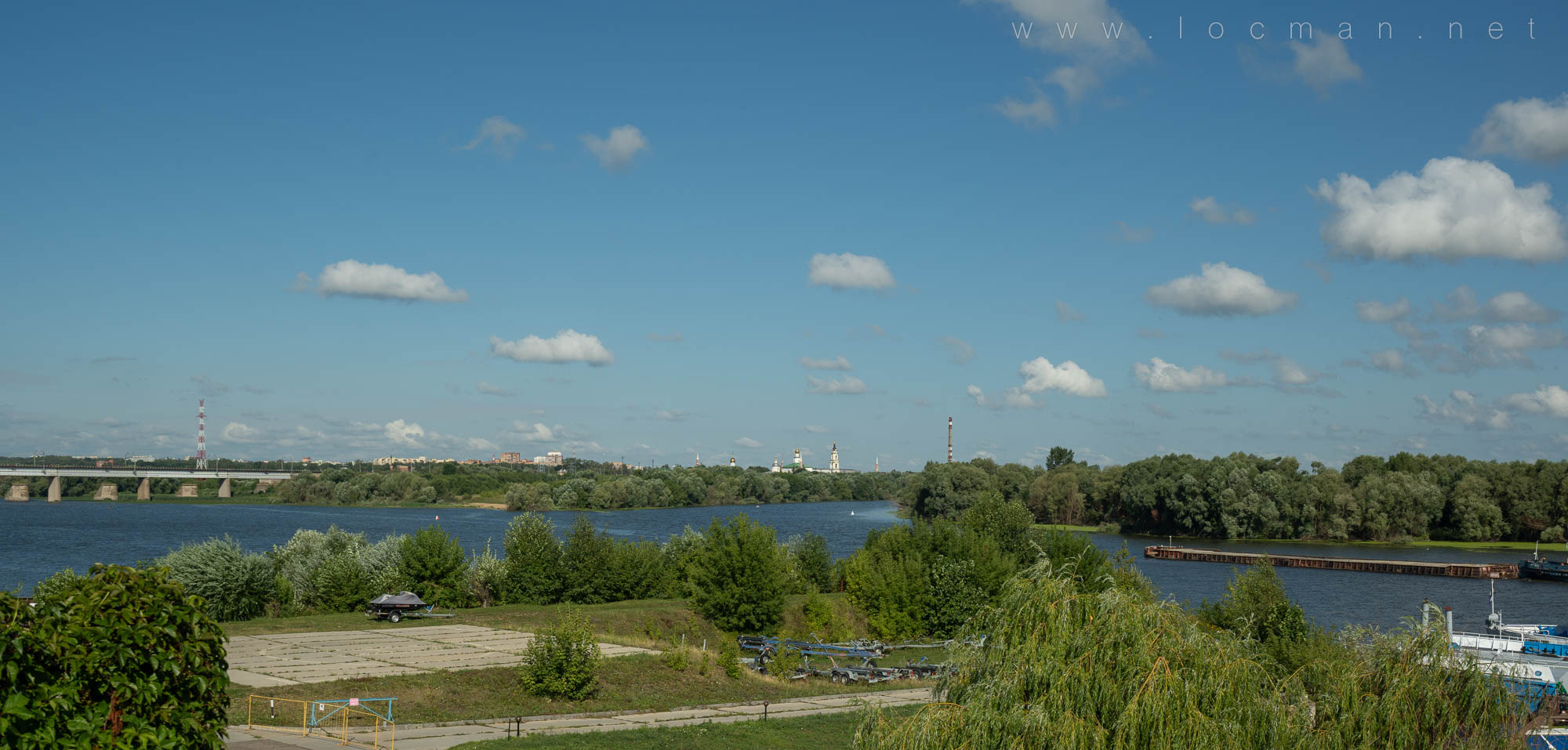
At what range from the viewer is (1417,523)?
124 m

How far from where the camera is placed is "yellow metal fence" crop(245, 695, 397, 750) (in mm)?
27561

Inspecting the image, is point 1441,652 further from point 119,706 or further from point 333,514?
point 333,514

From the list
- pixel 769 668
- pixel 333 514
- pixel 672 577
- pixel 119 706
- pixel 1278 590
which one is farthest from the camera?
pixel 333 514

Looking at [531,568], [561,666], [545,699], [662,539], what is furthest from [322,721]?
[662,539]

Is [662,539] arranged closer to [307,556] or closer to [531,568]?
[307,556]

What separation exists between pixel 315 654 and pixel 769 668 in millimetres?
16825

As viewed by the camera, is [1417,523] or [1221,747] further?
[1417,523]

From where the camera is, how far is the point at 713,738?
100 ft

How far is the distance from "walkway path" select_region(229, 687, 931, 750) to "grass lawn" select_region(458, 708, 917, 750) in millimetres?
810

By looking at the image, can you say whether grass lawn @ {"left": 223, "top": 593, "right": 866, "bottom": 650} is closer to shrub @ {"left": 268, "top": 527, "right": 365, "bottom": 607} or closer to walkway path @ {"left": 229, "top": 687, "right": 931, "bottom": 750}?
shrub @ {"left": 268, "top": 527, "right": 365, "bottom": 607}

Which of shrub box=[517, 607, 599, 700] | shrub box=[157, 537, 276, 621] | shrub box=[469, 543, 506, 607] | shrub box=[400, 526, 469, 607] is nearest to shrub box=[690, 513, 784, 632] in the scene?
shrub box=[469, 543, 506, 607]

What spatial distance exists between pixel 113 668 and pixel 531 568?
50.7m

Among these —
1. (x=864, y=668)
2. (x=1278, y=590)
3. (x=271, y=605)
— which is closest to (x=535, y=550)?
(x=271, y=605)

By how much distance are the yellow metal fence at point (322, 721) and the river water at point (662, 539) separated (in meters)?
13.6
